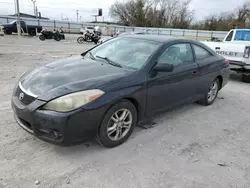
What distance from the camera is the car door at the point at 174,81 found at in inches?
126

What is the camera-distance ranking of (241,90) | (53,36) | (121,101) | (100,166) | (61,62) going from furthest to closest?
(53,36) < (241,90) < (61,62) < (121,101) < (100,166)

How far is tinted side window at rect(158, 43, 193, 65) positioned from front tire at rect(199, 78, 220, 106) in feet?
3.70

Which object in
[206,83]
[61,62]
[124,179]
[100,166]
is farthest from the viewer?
[206,83]

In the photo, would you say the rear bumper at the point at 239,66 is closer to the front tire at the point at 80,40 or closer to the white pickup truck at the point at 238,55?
the white pickup truck at the point at 238,55

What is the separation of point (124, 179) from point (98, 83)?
117 cm

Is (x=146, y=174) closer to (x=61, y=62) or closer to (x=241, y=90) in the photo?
(x=61, y=62)

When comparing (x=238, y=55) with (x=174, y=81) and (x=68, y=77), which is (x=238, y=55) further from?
(x=68, y=77)

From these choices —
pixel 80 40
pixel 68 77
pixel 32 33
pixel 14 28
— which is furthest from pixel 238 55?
pixel 14 28

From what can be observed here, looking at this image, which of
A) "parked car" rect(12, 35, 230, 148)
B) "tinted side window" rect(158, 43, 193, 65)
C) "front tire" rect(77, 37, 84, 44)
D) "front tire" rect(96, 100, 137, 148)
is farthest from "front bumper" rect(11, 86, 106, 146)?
"front tire" rect(77, 37, 84, 44)

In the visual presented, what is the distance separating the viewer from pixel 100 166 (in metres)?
2.54

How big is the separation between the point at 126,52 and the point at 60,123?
5.75ft

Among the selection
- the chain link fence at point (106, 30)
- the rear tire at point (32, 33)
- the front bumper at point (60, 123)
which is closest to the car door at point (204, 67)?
the front bumper at point (60, 123)

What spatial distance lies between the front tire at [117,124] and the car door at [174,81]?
364 millimetres

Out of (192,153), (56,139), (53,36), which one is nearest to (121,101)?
(56,139)
